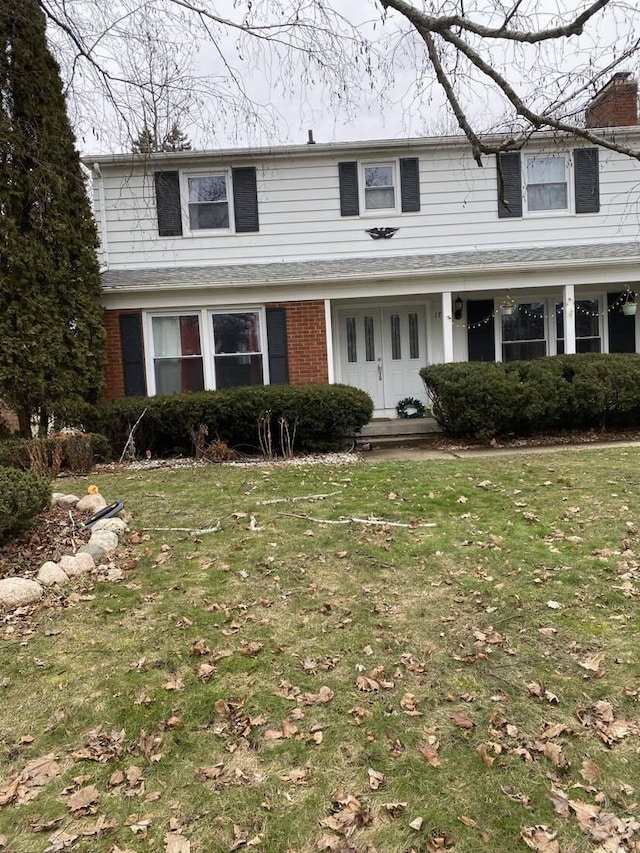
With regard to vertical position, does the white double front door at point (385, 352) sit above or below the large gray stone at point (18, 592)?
above

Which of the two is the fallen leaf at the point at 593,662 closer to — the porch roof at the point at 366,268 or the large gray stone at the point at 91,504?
the large gray stone at the point at 91,504

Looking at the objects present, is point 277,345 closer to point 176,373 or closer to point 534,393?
point 176,373

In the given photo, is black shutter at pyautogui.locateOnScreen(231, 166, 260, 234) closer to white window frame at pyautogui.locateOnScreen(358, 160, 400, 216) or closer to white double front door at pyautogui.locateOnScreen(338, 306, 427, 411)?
white window frame at pyautogui.locateOnScreen(358, 160, 400, 216)

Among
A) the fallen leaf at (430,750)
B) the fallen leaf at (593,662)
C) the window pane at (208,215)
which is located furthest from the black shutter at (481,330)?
the fallen leaf at (430,750)

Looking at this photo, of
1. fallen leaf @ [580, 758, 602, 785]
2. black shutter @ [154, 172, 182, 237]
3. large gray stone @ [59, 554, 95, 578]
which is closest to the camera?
fallen leaf @ [580, 758, 602, 785]

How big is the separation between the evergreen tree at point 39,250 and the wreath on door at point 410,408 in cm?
596

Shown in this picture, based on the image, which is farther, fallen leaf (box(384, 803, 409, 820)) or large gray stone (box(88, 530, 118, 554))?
large gray stone (box(88, 530, 118, 554))

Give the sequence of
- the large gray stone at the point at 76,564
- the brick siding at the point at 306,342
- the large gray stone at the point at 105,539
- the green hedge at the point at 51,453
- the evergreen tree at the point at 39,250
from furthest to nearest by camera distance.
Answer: the brick siding at the point at 306,342 < the evergreen tree at the point at 39,250 < the green hedge at the point at 51,453 < the large gray stone at the point at 105,539 < the large gray stone at the point at 76,564

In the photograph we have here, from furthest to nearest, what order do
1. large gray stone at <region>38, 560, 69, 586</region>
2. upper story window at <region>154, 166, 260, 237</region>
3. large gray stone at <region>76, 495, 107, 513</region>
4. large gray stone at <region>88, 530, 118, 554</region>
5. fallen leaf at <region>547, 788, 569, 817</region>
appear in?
upper story window at <region>154, 166, 260, 237</region> < large gray stone at <region>76, 495, 107, 513</region> < large gray stone at <region>88, 530, 118, 554</region> < large gray stone at <region>38, 560, 69, 586</region> < fallen leaf at <region>547, 788, 569, 817</region>

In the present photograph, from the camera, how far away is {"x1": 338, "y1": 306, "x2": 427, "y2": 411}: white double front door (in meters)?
12.0

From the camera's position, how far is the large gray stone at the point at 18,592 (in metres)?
3.74

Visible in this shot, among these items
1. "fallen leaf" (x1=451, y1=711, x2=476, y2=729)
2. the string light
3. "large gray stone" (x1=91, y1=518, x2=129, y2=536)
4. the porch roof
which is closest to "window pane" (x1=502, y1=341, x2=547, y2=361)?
the string light

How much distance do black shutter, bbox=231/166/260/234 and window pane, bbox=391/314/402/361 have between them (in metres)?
3.42

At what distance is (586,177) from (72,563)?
11.9 metres
